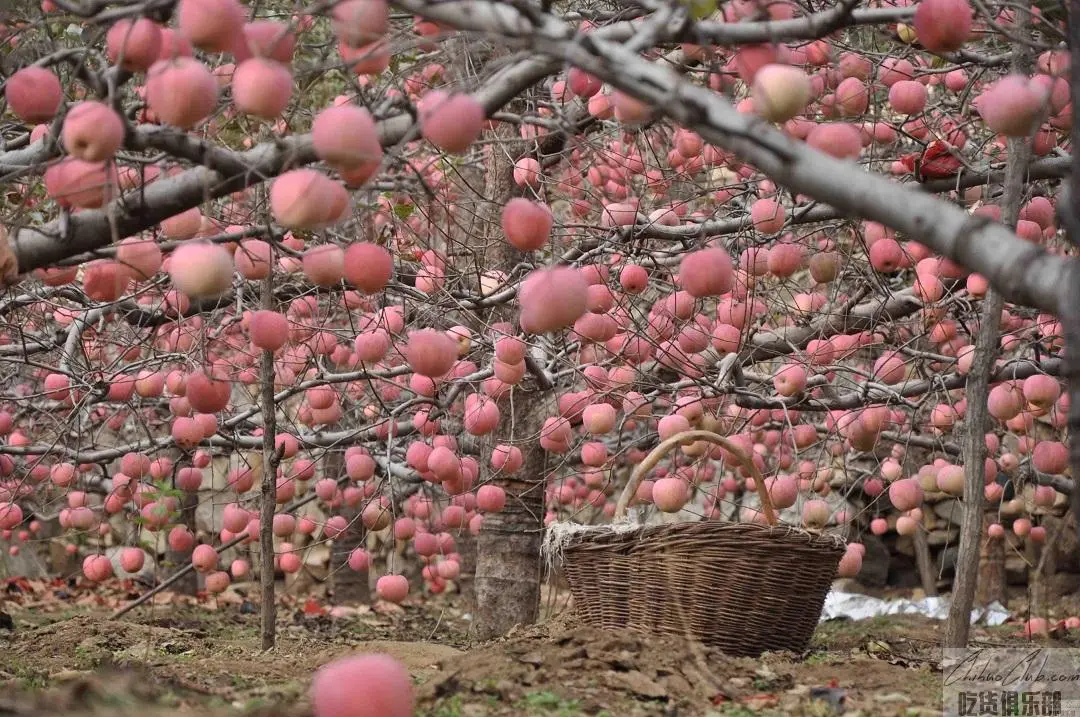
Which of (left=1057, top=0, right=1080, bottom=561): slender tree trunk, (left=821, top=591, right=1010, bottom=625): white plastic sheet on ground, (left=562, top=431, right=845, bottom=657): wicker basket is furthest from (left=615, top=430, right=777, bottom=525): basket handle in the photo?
(left=821, top=591, right=1010, bottom=625): white plastic sheet on ground

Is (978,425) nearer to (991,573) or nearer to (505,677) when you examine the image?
(505,677)

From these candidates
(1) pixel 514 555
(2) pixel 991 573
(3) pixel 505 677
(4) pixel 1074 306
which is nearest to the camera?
(4) pixel 1074 306

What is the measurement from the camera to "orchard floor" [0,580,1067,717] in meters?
2.29

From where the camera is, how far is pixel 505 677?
285 cm

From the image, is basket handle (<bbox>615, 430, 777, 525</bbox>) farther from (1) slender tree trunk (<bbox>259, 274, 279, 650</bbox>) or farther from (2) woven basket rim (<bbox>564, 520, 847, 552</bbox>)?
(1) slender tree trunk (<bbox>259, 274, 279, 650</bbox>)

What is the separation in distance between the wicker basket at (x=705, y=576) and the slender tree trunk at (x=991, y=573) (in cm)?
421

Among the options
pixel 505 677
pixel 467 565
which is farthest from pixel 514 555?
pixel 467 565

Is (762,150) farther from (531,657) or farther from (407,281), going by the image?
(407,281)

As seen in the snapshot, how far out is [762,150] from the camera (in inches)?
76.7

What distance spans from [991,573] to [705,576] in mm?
4888

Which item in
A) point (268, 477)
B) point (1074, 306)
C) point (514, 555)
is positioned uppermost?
point (1074, 306)

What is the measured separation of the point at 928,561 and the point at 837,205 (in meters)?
6.81

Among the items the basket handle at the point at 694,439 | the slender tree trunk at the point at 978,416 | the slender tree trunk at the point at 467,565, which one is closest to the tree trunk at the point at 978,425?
the slender tree trunk at the point at 978,416

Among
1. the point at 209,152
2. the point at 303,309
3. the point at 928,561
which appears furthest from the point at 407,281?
the point at 928,561
